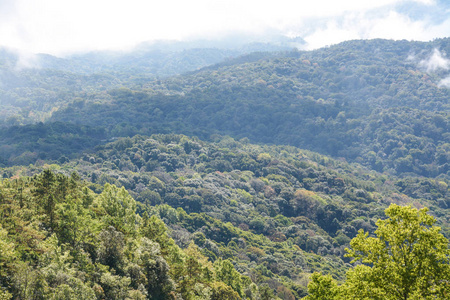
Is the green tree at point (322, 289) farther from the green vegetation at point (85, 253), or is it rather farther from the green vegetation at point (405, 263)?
the green vegetation at point (85, 253)

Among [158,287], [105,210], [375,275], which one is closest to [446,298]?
[375,275]

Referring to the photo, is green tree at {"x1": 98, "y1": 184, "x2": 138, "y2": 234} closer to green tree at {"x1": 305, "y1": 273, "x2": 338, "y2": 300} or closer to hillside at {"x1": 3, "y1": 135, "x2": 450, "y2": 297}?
green tree at {"x1": 305, "y1": 273, "x2": 338, "y2": 300}

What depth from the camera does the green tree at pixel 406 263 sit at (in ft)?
75.2

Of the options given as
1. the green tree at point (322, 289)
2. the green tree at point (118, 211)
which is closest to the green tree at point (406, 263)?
the green tree at point (322, 289)

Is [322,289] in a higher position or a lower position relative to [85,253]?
higher

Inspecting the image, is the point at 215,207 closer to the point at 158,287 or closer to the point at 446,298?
the point at 158,287

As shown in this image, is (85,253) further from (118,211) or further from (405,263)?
(405,263)

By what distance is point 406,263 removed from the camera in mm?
23781

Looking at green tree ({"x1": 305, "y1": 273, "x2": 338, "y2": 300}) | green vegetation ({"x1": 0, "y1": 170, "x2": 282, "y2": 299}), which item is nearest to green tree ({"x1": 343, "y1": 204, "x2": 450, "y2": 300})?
green tree ({"x1": 305, "y1": 273, "x2": 338, "y2": 300})

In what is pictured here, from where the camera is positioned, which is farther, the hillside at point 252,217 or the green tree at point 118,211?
the hillside at point 252,217

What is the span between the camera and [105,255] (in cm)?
5028

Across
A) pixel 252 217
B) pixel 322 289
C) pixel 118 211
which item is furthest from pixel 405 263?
pixel 252 217

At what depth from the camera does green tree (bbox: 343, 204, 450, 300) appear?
22906mm

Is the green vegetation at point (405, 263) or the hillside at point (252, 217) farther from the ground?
the green vegetation at point (405, 263)
